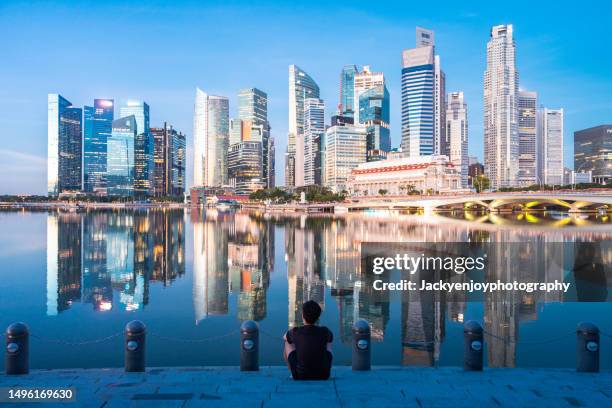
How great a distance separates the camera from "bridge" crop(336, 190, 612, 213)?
294 feet

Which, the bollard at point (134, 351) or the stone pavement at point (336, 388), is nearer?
the stone pavement at point (336, 388)

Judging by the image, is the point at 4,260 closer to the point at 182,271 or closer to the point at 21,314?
the point at 182,271

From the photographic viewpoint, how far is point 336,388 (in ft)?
27.1


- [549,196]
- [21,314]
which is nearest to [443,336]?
[21,314]

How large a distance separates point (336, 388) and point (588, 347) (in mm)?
5300

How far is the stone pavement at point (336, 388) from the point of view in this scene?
25.3ft

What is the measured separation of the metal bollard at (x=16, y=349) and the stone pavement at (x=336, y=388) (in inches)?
10.0

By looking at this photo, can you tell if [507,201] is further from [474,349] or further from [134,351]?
[134,351]

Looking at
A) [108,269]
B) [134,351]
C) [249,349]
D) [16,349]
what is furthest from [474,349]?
[108,269]

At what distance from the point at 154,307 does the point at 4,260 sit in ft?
76.2

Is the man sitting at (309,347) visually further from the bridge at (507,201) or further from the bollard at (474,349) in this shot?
the bridge at (507,201)

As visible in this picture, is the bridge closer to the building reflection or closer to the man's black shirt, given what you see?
the building reflection

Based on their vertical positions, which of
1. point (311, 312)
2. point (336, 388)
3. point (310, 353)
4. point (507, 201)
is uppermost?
point (507, 201)

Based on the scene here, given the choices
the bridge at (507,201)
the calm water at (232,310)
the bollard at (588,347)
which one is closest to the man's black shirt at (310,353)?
the calm water at (232,310)
